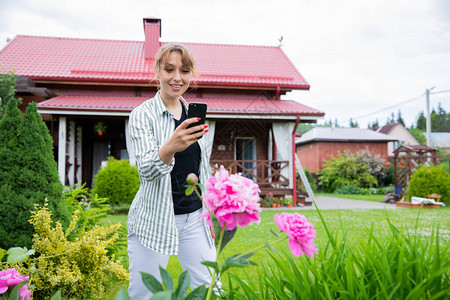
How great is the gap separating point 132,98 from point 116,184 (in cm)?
386

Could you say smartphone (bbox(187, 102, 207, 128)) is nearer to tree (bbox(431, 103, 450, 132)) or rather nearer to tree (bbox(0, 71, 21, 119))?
tree (bbox(0, 71, 21, 119))

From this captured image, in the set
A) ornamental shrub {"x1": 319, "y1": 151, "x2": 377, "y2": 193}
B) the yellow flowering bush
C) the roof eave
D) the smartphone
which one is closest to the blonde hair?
the smartphone

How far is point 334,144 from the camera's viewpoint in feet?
89.5

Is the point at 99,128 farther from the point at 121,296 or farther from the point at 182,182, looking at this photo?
the point at 121,296

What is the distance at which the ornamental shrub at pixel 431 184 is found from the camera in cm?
1188

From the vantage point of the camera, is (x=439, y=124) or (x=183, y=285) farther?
(x=439, y=124)

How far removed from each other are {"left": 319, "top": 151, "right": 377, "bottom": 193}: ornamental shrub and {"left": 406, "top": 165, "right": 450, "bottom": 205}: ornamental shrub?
8914mm

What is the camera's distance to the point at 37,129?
2736 mm

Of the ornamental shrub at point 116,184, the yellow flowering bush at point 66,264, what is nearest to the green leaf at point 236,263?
the yellow flowering bush at point 66,264

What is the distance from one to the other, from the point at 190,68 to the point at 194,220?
2.88ft

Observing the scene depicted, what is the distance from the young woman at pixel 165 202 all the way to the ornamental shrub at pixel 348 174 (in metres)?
20.8

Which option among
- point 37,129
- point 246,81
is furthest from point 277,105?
point 37,129

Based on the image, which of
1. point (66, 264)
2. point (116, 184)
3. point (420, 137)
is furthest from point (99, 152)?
point (420, 137)

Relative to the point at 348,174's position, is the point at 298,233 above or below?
above
